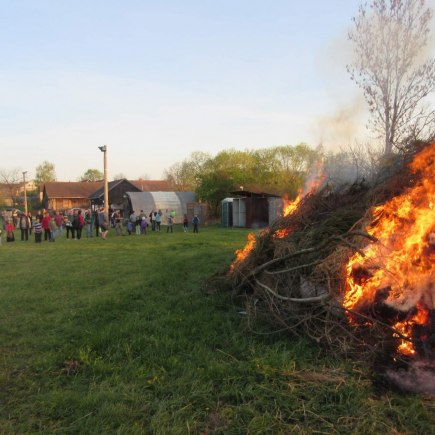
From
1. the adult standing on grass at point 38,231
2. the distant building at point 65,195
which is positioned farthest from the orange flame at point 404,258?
the distant building at point 65,195

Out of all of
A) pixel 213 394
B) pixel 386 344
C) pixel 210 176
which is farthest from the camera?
pixel 210 176

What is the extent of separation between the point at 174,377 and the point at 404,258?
A: 2.90 m

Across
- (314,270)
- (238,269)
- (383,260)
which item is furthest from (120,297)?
(383,260)

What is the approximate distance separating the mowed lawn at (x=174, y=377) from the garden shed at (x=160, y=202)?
31.9 m

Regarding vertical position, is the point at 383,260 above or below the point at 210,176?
below

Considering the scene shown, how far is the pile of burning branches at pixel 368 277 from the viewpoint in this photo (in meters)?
4.50

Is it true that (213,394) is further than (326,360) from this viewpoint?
No

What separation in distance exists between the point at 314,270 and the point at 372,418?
207 cm

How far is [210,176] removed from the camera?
38.8 m

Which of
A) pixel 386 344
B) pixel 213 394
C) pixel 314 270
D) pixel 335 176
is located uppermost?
pixel 335 176

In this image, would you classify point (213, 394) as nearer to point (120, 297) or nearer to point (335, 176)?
point (120, 297)

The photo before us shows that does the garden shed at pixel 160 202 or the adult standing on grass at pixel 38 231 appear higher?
the garden shed at pixel 160 202

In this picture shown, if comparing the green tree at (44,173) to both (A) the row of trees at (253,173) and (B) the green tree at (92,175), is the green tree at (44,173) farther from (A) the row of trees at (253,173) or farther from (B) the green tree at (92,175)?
(A) the row of trees at (253,173)

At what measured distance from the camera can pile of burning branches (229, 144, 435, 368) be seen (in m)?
4.50
